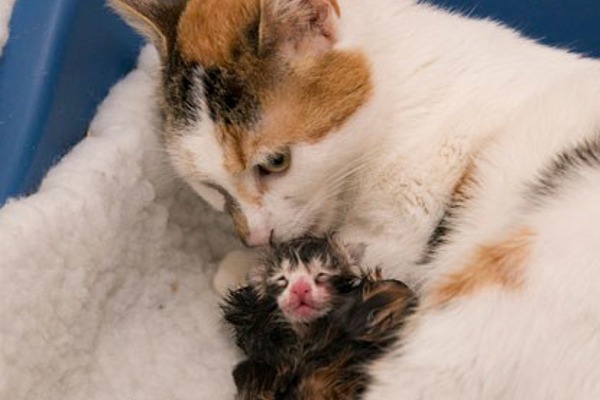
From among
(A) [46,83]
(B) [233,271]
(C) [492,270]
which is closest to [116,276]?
(B) [233,271]

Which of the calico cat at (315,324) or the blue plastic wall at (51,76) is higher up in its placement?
the blue plastic wall at (51,76)

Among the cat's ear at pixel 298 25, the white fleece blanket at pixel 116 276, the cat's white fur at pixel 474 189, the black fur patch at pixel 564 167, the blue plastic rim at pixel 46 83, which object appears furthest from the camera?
the blue plastic rim at pixel 46 83

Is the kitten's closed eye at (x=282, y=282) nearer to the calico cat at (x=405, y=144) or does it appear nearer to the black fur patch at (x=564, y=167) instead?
the calico cat at (x=405, y=144)

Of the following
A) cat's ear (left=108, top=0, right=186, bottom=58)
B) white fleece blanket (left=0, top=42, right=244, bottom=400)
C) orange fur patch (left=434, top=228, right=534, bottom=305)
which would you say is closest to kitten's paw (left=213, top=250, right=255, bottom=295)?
white fleece blanket (left=0, top=42, right=244, bottom=400)

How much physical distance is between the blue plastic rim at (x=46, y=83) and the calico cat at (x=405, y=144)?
226 millimetres

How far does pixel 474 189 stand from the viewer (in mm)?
1308

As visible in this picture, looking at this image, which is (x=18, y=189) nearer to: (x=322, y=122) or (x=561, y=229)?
(x=322, y=122)

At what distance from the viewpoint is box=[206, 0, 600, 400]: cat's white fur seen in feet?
3.40

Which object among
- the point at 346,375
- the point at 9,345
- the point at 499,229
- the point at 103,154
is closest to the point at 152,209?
the point at 103,154

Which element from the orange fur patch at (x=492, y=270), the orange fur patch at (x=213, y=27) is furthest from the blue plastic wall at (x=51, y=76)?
the orange fur patch at (x=492, y=270)

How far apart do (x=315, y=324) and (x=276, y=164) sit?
9.6 inches

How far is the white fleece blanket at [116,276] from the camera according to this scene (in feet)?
4.58

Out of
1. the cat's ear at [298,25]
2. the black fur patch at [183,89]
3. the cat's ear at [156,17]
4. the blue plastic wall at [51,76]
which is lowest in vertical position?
the blue plastic wall at [51,76]

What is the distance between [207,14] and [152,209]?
432 mm
